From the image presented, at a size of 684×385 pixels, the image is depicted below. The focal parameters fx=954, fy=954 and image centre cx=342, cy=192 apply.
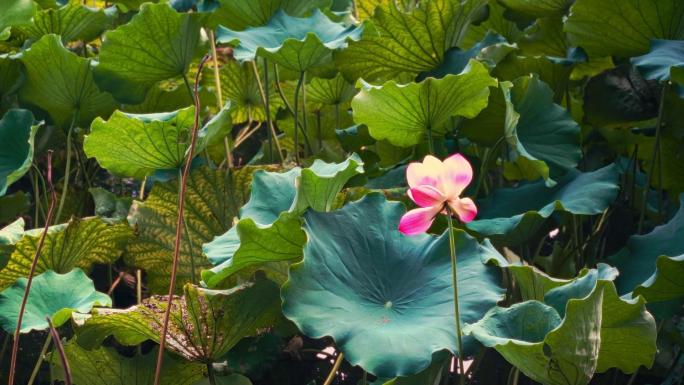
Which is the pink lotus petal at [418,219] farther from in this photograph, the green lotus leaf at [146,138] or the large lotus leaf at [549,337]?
the green lotus leaf at [146,138]

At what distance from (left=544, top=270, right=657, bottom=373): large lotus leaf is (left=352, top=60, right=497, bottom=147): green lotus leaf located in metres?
0.38

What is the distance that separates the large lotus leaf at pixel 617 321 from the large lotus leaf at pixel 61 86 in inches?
36.0

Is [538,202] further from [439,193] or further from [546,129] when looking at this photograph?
[439,193]

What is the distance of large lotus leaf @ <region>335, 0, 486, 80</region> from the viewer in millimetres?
1541

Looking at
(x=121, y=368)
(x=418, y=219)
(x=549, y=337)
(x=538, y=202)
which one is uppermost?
(x=418, y=219)

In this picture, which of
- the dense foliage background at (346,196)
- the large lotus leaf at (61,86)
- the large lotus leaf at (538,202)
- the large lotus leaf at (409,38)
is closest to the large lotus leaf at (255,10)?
the dense foliage background at (346,196)

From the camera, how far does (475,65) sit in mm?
1298

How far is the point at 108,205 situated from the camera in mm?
1536

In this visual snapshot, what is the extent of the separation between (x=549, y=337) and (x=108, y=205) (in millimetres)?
884

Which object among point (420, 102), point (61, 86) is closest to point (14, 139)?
point (61, 86)

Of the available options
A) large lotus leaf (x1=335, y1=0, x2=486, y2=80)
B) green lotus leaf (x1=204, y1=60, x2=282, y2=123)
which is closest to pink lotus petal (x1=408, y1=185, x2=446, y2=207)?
large lotus leaf (x1=335, y1=0, x2=486, y2=80)

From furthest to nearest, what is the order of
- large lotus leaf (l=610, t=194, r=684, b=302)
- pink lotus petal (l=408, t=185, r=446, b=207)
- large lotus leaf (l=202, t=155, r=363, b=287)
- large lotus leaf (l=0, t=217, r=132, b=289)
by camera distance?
large lotus leaf (l=0, t=217, r=132, b=289)
large lotus leaf (l=610, t=194, r=684, b=302)
large lotus leaf (l=202, t=155, r=363, b=287)
pink lotus petal (l=408, t=185, r=446, b=207)

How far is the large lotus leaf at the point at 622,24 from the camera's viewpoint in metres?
1.48

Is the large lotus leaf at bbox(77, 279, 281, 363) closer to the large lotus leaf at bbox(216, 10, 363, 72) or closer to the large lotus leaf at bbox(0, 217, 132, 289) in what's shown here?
the large lotus leaf at bbox(0, 217, 132, 289)
